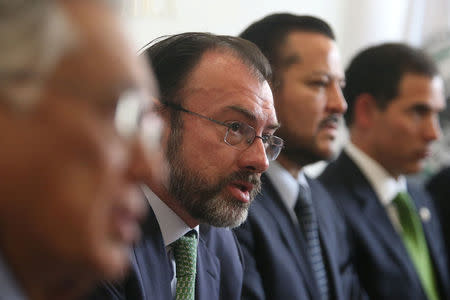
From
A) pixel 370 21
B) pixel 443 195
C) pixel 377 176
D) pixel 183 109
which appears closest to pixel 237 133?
pixel 183 109

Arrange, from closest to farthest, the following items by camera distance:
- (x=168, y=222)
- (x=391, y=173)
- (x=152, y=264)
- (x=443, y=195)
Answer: (x=152, y=264) < (x=168, y=222) < (x=391, y=173) < (x=443, y=195)

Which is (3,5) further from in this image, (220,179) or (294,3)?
(294,3)

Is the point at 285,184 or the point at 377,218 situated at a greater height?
the point at 285,184

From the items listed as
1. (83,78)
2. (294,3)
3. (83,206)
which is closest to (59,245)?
(83,206)

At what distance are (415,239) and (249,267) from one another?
105 centimetres

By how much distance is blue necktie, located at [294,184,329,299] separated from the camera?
1.83 m

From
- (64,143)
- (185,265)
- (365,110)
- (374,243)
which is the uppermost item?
(64,143)

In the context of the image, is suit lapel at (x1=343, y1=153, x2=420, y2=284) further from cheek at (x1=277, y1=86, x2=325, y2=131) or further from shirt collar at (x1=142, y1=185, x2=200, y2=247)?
shirt collar at (x1=142, y1=185, x2=200, y2=247)

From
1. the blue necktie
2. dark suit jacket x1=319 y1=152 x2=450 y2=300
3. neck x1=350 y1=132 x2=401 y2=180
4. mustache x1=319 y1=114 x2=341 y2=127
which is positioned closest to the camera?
the blue necktie

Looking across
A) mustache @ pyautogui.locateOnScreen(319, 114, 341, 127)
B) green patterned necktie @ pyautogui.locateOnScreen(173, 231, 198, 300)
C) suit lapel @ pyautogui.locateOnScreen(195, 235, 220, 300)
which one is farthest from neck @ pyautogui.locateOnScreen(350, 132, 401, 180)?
green patterned necktie @ pyautogui.locateOnScreen(173, 231, 198, 300)

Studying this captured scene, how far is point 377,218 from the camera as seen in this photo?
89.2 inches

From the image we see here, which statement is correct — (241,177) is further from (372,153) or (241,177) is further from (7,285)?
(372,153)

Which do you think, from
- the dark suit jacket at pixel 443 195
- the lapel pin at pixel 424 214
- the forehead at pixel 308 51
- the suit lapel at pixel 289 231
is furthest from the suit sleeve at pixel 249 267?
the dark suit jacket at pixel 443 195

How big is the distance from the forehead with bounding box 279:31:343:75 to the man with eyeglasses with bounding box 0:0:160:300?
4.62 feet
